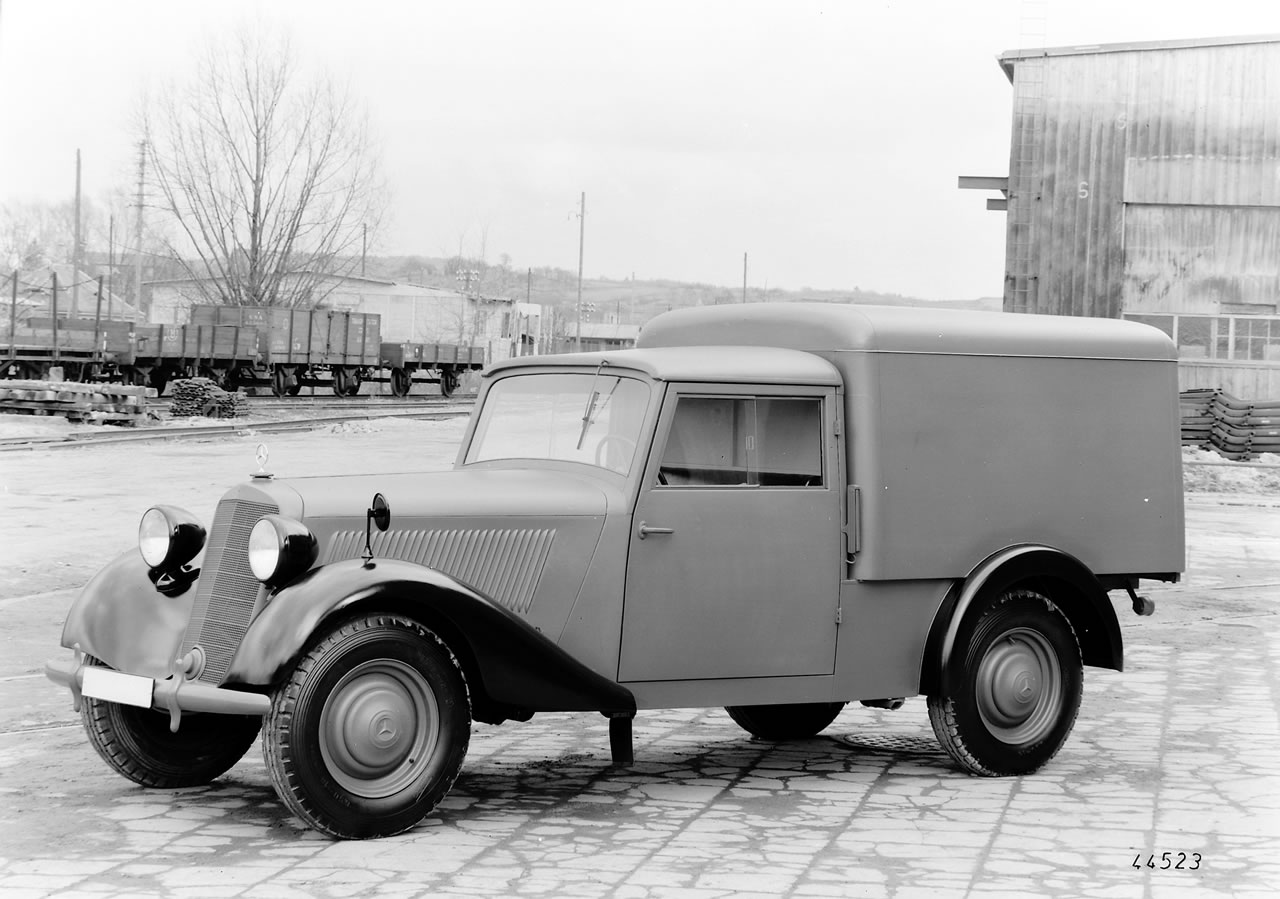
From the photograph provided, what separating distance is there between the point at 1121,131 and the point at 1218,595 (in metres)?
14.8

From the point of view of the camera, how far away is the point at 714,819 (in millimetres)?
5305

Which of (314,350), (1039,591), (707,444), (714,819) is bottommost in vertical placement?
(714,819)

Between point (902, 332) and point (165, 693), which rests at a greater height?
point (902, 332)

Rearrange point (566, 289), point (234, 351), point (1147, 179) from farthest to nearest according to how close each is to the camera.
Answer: point (566, 289) < point (234, 351) < point (1147, 179)

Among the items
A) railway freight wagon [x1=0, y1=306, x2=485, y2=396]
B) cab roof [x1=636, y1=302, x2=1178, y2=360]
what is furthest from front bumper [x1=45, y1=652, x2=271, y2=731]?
railway freight wagon [x1=0, y1=306, x2=485, y2=396]

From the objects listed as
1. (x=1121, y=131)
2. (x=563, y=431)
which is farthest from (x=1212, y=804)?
(x=1121, y=131)

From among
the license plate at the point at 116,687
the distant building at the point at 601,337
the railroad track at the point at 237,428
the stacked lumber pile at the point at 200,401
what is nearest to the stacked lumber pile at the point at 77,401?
the railroad track at the point at 237,428

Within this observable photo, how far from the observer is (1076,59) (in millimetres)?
25031

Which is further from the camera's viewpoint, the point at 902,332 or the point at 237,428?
the point at 237,428

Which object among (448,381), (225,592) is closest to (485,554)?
(225,592)

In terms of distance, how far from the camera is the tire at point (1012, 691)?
5.98m

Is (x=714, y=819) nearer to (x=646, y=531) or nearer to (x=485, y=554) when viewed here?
(x=646, y=531)

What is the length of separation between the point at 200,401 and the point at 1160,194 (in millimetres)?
18559

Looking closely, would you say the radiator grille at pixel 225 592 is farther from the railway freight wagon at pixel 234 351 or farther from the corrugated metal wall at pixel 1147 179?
the railway freight wagon at pixel 234 351
